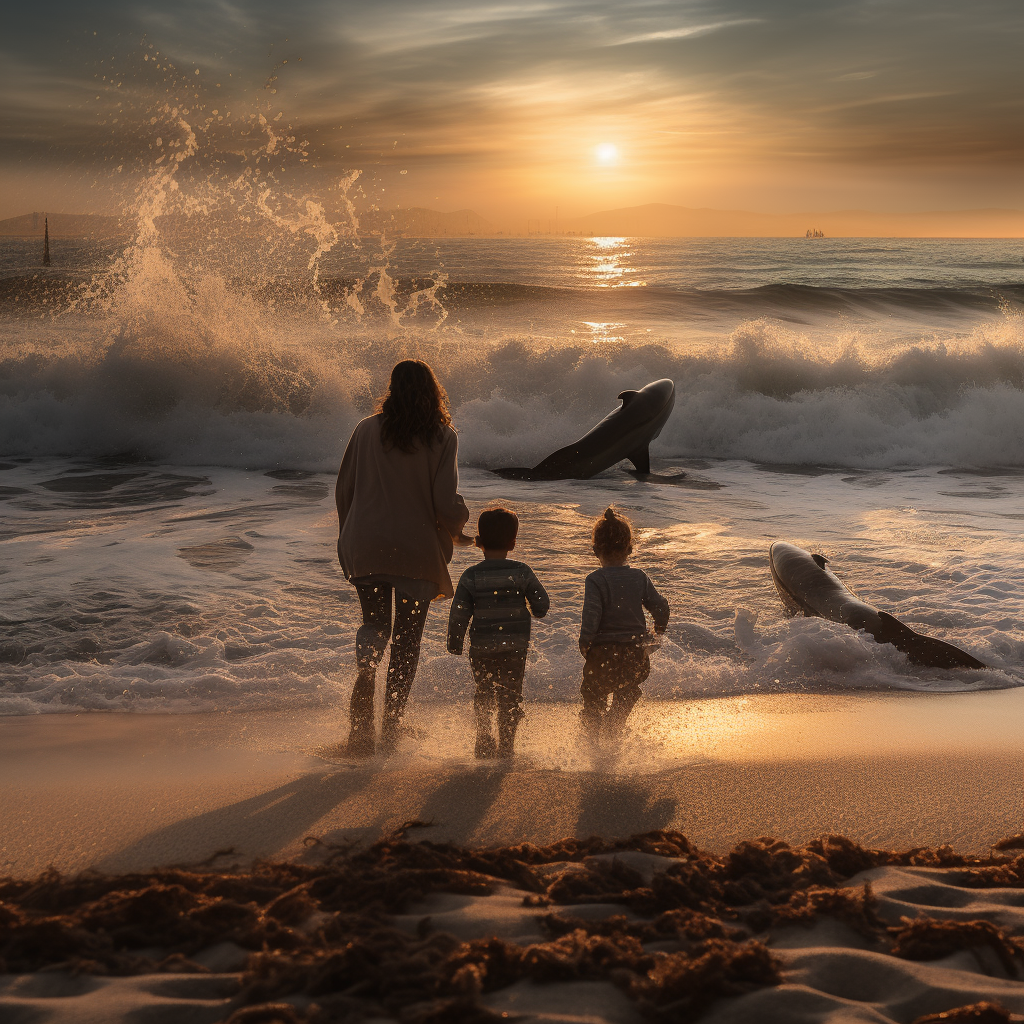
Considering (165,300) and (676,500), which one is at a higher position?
(165,300)

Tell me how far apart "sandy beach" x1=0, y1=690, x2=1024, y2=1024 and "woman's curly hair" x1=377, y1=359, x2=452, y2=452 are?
161cm

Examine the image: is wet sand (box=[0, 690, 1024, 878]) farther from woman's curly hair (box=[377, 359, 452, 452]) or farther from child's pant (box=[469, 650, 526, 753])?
woman's curly hair (box=[377, 359, 452, 452])

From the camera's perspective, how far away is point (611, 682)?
4820mm

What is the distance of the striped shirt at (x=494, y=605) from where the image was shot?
4.57 metres

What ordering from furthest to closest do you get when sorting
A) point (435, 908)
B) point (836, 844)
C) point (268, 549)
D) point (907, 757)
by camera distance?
point (268, 549)
point (907, 757)
point (836, 844)
point (435, 908)

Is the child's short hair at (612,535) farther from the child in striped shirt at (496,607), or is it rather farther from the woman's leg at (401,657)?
the woman's leg at (401,657)

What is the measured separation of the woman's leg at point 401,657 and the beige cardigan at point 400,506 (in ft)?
0.82

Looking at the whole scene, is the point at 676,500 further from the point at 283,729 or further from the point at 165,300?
the point at 165,300

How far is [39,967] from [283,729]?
243 centimetres

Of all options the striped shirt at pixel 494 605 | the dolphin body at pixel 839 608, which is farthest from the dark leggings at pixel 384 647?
the dolphin body at pixel 839 608

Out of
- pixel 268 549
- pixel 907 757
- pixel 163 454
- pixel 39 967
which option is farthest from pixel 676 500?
pixel 39 967

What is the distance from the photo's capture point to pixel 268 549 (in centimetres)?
925

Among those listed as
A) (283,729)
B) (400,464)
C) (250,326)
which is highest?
(250,326)

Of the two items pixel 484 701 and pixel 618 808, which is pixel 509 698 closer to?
pixel 484 701
